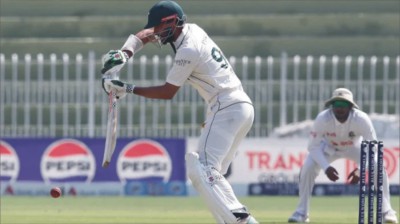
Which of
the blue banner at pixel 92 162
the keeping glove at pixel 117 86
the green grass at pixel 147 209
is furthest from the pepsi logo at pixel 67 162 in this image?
the keeping glove at pixel 117 86

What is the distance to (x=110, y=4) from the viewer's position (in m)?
24.8

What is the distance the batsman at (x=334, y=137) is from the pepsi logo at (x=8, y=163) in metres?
6.79

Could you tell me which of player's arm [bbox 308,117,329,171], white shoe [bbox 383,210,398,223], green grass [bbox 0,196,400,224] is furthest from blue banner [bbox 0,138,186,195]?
white shoe [bbox 383,210,398,223]

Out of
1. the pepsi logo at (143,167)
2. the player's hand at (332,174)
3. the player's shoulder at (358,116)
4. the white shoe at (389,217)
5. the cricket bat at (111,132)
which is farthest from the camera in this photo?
the pepsi logo at (143,167)

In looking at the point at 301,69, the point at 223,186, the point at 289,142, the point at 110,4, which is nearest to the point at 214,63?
the point at 223,186

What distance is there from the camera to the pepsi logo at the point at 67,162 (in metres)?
18.2

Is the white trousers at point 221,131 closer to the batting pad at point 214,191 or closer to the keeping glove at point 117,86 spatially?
the batting pad at point 214,191

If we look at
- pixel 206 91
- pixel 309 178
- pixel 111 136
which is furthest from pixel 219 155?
pixel 309 178

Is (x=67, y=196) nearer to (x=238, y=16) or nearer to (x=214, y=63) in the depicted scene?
(x=238, y=16)

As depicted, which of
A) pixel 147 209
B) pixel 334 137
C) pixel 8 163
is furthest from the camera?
pixel 8 163

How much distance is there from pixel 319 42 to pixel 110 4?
4.53m

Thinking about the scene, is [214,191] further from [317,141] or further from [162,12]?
[317,141]

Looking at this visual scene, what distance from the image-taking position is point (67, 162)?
18203 millimetres

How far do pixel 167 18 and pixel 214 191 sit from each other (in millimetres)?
1299
